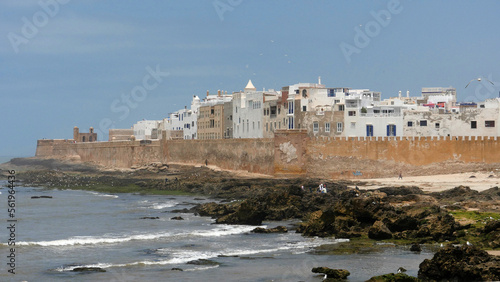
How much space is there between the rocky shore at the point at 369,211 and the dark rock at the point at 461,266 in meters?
0.02

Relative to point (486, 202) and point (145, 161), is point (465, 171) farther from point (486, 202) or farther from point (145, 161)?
point (145, 161)

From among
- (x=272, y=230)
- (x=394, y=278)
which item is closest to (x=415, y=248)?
(x=394, y=278)

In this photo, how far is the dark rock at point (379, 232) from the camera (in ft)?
75.9

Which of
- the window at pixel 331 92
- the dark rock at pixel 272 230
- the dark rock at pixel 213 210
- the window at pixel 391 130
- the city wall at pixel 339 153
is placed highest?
the window at pixel 331 92

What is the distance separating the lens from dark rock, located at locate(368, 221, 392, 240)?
23.1 meters

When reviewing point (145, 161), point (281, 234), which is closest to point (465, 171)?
point (281, 234)

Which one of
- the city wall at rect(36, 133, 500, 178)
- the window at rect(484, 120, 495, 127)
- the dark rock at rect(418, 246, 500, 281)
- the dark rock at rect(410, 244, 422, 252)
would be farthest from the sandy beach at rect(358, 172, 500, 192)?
the dark rock at rect(418, 246, 500, 281)

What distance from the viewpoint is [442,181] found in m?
42.7

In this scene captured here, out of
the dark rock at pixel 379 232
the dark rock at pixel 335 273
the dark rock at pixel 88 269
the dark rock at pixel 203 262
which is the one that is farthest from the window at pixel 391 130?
the dark rock at pixel 88 269

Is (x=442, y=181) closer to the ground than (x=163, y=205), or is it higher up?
higher up

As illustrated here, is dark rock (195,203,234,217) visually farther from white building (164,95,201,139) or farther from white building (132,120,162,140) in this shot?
white building (132,120,162,140)

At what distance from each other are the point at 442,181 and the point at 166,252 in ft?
79.8

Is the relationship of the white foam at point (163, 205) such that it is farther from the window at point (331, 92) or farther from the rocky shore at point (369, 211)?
the window at point (331, 92)

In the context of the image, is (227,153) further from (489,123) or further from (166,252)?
(166,252)
